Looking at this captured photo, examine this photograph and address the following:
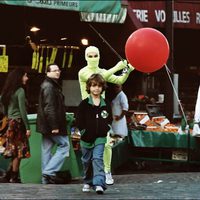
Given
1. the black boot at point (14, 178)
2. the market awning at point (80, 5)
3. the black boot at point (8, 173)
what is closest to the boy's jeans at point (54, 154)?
the black boot at point (14, 178)

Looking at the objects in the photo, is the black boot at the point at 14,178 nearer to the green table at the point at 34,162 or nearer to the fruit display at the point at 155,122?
the green table at the point at 34,162

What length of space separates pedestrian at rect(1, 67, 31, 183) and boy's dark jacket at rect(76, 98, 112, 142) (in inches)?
65.3

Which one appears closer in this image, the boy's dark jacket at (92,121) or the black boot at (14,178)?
the boy's dark jacket at (92,121)

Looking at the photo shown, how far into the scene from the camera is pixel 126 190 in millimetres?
8117

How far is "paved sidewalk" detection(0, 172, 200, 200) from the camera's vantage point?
7.55m

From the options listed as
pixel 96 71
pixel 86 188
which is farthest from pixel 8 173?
pixel 96 71

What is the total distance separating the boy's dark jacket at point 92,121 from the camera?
7.73 m

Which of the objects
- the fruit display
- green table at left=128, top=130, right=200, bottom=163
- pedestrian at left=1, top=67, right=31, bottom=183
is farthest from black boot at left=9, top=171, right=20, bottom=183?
the fruit display

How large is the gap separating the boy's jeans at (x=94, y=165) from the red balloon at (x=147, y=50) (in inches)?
59.2

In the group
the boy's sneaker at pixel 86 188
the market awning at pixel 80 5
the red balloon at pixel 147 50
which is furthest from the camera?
the market awning at pixel 80 5

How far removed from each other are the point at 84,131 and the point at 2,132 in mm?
3114

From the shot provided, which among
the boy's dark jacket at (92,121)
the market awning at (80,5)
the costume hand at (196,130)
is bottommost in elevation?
the costume hand at (196,130)

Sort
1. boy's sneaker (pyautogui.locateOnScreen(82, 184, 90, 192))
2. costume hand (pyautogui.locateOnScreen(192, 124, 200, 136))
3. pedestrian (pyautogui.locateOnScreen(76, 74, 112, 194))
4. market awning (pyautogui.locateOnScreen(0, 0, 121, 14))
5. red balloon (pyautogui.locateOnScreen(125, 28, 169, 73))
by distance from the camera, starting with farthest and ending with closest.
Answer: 1. market awning (pyautogui.locateOnScreen(0, 0, 121, 14))
2. costume hand (pyautogui.locateOnScreen(192, 124, 200, 136))
3. red balloon (pyautogui.locateOnScreen(125, 28, 169, 73))
4. boy's sneaker (pyautogui.locateOnScreen(82, 184, 90, 192))
5. pedestrian (pyautogui.locateOnScreen(76, 74, 112, 194))

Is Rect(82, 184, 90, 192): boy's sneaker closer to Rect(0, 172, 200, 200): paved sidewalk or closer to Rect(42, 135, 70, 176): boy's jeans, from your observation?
Rect(0, 172, 200, 200): paved sidewalk
